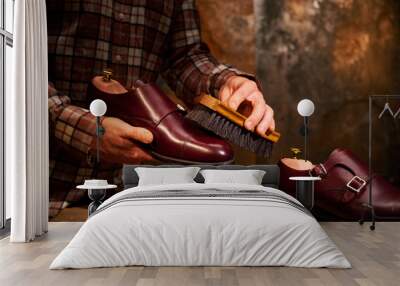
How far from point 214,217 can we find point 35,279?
1.32m

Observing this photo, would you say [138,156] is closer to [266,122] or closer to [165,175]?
[165,175]

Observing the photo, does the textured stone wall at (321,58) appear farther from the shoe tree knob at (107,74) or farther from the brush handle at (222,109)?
the shoe tree knob at (107,74)

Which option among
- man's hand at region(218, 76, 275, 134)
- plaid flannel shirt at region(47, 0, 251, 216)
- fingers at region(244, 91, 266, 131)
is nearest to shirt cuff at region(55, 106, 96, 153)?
plaid flannel shirt at region(47, 0, 251, 216)

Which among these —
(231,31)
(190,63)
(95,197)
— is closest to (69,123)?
(95,197)

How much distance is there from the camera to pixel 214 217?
14.1 ft

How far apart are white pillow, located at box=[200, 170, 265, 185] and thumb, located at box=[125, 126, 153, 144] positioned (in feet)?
2.61

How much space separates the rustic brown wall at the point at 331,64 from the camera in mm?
6895

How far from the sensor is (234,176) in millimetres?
6242

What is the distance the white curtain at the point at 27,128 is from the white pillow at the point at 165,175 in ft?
3.41

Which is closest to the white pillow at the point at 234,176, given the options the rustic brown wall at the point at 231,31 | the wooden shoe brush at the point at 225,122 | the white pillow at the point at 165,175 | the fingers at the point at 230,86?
the white pillow at the point at 165,175

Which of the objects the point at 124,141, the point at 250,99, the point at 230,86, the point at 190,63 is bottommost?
the point at 124,141

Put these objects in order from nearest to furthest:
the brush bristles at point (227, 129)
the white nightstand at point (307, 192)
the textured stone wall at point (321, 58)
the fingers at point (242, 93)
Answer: the white nightstand at point (307, 192), the brush bristles at point (227, 129), the fingers at point (242, 93), the textured stone wall at point (321, 58)

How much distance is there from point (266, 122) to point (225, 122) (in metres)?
0.52

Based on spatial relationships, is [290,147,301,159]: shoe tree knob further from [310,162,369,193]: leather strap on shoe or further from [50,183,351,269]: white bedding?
[50,183,351,269]: white bedding
